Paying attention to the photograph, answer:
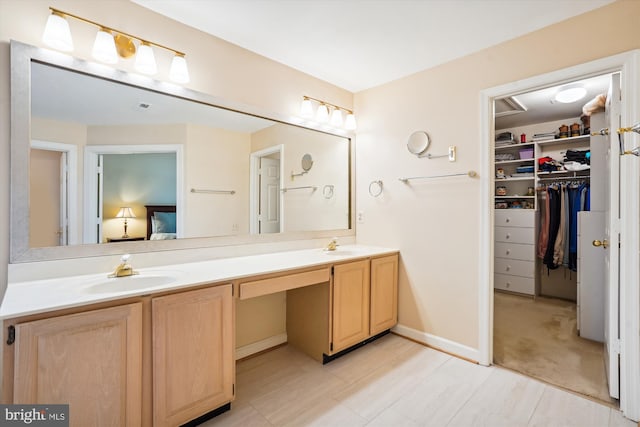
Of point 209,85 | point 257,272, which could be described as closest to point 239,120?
point 209,85

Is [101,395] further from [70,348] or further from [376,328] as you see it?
[376,328]

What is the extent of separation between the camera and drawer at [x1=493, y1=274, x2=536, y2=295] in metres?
4.01

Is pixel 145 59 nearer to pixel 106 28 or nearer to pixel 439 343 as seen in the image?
pixel 106 28

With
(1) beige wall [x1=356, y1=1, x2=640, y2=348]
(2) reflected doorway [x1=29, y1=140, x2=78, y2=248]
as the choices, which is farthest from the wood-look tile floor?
(2) reflected doorway [x1=29, y1=140, x2=78, y2=248]

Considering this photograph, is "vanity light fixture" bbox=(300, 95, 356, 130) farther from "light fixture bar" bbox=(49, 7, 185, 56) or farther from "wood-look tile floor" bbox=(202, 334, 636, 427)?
"wood-look tile floor" bbox=(202, 334, 636, 427)

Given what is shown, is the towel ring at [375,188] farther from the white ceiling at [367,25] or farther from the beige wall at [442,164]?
the white ceiling at [367,25]

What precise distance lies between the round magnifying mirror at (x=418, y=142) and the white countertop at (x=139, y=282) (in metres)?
0.97

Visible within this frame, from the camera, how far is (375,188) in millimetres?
3016

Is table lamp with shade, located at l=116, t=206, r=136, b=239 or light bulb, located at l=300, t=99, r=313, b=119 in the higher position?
light bulb, located at l=300, t=99, r=313, b=119

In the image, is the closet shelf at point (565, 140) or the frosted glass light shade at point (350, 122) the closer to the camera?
the frosted glass light shade at point (350, 122)

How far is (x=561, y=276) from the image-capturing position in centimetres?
405

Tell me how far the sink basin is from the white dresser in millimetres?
4172

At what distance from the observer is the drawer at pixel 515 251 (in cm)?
402

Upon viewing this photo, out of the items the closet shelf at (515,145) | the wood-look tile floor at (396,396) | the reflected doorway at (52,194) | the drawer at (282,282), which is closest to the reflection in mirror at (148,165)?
the reflected doorway at (52,194)
